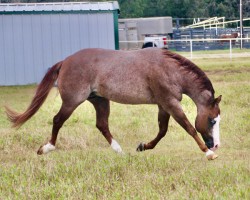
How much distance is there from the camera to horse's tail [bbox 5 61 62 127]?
10.4 meters

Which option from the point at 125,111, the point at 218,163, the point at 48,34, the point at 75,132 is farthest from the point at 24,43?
the point at 218,163

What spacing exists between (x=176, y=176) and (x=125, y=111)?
690 centimetres

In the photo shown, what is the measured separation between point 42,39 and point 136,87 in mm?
14469

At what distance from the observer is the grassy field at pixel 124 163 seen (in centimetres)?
654

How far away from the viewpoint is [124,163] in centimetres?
788

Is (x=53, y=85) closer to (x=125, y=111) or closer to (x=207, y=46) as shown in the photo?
(x=125, y=111)

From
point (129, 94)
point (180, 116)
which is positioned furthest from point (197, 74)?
point (129, 94)

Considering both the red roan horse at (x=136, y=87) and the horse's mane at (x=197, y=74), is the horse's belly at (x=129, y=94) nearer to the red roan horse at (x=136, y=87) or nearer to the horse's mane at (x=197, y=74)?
the red roan horse at (x=136, y=87)

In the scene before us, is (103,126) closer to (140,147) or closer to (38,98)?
(140,147)

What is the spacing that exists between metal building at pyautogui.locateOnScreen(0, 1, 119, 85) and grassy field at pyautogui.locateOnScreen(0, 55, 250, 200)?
381 inches

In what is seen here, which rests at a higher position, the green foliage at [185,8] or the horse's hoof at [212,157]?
the green foliage at [185,8]

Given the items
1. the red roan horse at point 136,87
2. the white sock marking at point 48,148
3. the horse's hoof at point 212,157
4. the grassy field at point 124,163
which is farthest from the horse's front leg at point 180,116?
the white sock marking at point 48,148

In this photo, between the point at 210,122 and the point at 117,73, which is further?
the point at 117,73

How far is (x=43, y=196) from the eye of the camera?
255 inches
